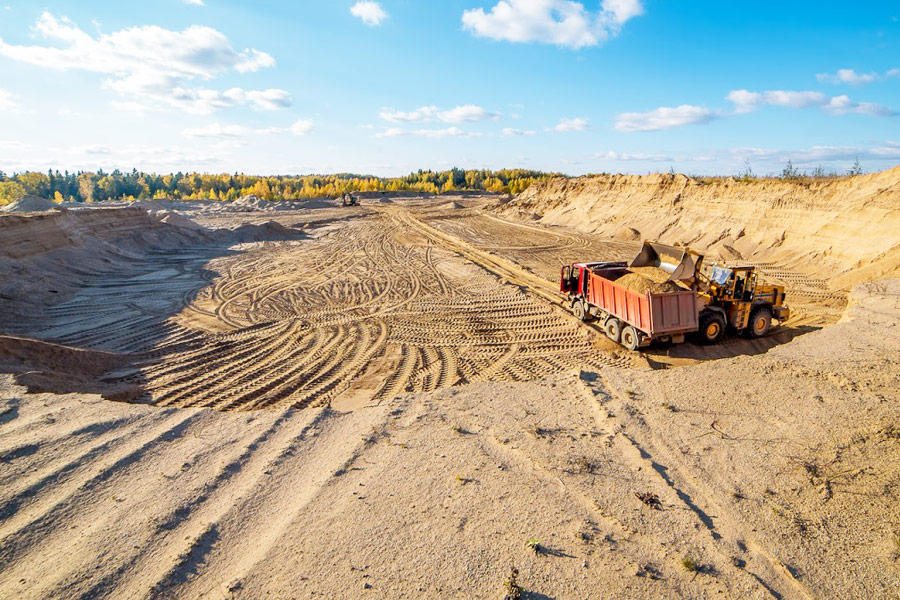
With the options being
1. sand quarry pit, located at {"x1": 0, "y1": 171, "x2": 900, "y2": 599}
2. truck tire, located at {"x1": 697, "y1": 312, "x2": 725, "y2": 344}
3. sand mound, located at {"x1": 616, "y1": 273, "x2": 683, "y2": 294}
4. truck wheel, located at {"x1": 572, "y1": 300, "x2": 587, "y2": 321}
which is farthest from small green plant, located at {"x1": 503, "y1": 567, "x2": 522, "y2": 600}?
truck wheel, located at {"x1": 572, "y1": 300, "x2": 587, "y2": 321}

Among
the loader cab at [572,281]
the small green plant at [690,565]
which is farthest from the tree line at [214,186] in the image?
the small green plant at [690,565]

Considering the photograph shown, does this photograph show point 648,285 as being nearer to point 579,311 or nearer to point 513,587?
point 579,311

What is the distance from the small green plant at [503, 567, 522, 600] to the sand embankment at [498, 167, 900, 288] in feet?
56.9

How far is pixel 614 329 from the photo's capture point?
11.2m

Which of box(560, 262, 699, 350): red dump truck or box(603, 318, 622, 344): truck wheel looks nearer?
box(560, 262, 699, 350): red dump truck

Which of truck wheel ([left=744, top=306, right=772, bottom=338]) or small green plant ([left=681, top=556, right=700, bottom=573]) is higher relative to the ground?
truck wheel ([left=744, top=306, right=772, bottom=338])

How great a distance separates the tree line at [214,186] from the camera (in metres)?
74.2

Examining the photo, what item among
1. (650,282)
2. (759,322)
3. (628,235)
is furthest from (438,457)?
(628,235)

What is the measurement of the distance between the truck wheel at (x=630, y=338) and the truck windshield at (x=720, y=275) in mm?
2457

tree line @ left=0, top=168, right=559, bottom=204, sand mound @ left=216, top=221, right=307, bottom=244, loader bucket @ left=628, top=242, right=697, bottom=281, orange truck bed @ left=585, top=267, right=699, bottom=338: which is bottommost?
orange truck bed @ left=585, top=267, right=699, bottom=338

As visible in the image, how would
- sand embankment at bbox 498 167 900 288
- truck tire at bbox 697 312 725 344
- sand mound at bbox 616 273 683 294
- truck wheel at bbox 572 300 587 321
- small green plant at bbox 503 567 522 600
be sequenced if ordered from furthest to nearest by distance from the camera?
sand embankment at bbox 498 167 900 288 < truck wheel at bbox 572 300 587 321 < truck tire at bbox 697 312 725 344 < sand mound at bbox 616 273 683 294 < small green plant at bbox 503 567 522 600

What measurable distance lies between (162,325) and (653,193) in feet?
95.5

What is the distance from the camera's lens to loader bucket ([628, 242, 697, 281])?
10.3 meters

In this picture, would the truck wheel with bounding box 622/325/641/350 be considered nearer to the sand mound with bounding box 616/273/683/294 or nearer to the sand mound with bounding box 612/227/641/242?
the sand mound with bounding box 616/273/683/294
